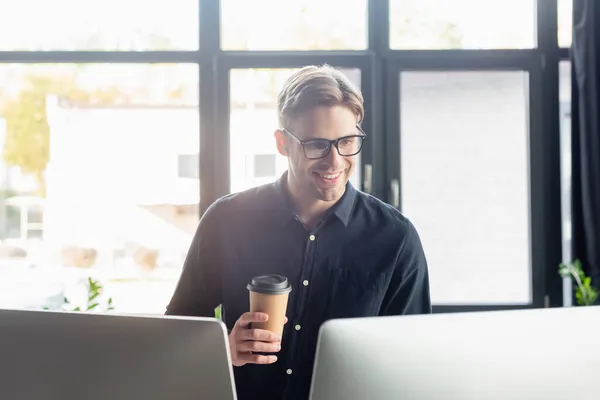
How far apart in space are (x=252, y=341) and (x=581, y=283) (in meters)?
2.91

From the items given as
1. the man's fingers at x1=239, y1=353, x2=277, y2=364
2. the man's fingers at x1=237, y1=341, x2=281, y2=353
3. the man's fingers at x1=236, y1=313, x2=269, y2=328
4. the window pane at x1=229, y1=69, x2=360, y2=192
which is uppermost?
→ the window pane at x1=229, y1=69, x2=360, y2=192

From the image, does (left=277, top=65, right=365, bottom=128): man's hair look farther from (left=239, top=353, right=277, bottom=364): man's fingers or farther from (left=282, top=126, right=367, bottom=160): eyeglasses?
(left=239, top=353, right=277, bottom=364): man's fingers

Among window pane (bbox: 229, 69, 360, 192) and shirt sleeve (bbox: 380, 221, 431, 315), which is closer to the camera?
shirt sleeve (bbox: 380, 221, 431, 315)

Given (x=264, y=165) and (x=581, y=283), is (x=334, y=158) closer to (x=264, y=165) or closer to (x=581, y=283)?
(x=264, y=165)

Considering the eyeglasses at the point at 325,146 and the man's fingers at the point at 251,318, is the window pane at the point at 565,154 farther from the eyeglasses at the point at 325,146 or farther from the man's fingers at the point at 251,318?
the man's fingers at the point at 251,318

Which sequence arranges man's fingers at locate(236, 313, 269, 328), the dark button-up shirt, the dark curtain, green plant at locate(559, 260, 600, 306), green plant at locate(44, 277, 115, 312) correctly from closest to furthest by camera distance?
1. man's fingers at locate(236, 313, 269, 328)
2. the dark button-up shirt
3. green plant at locate(44, 277, 115, 312)
4. green plant at locate(559, 260, 600, 306)
5. the dark curtain

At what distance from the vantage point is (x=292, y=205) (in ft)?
4.66

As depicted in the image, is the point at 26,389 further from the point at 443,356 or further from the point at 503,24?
the point at 503,24

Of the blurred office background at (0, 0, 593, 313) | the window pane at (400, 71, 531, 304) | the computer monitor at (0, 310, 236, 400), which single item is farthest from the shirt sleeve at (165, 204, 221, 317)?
the window pane at (400, 71, 531, 304)

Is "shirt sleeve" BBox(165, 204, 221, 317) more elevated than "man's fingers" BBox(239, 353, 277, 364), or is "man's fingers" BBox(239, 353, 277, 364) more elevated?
"shirt sleeve" BBox(165, 204, 221, 317)

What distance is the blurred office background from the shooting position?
353 cm

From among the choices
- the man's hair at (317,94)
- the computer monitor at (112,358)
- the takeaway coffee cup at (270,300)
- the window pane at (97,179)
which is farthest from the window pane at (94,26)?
the computer monitor at (112,358)

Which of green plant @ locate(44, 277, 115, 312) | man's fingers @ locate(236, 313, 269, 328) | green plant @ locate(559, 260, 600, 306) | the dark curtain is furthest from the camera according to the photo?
the dark curtain

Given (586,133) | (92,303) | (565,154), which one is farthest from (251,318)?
(565,154)
